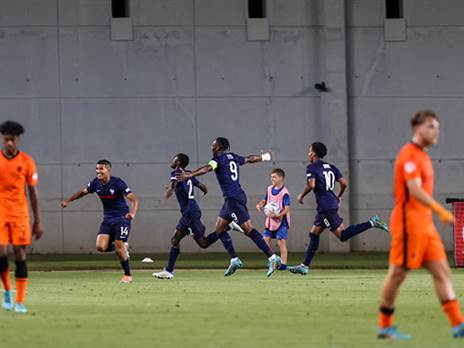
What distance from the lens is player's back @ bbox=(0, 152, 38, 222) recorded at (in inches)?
595

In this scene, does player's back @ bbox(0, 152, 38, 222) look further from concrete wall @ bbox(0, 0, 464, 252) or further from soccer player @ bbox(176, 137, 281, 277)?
concrete wall @ bbox(0, 0, 464, 252)

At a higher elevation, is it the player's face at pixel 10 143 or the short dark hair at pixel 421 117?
the short dark hair at pixel 421 117

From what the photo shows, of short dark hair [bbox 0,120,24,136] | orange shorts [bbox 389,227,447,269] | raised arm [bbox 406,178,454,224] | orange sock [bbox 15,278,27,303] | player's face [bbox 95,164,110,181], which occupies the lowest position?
orange sock [bbox 15,278,27,303]

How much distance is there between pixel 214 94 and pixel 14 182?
18.6 metres

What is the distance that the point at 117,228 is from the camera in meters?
22.4

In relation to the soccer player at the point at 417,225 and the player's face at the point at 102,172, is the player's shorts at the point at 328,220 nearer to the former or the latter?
the player's face at the point at 102,172

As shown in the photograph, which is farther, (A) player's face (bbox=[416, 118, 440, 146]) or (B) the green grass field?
(B) the green grass field

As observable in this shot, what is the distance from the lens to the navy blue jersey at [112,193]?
2223 centimetres

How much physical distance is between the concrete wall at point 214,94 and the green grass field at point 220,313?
396 inches

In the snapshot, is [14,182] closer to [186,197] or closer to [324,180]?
[186,197]

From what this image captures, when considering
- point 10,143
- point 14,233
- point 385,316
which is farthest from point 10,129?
point 385,316

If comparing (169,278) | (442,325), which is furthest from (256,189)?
(442,325)

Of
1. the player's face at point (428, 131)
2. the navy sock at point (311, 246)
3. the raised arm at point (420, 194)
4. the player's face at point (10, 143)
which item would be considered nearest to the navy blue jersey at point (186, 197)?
the navy sock at point (311, 246)

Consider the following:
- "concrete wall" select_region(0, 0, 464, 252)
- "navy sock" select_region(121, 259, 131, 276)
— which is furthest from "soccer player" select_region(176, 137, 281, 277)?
"concrete wall" select_region(0, 0, 464, 252)
